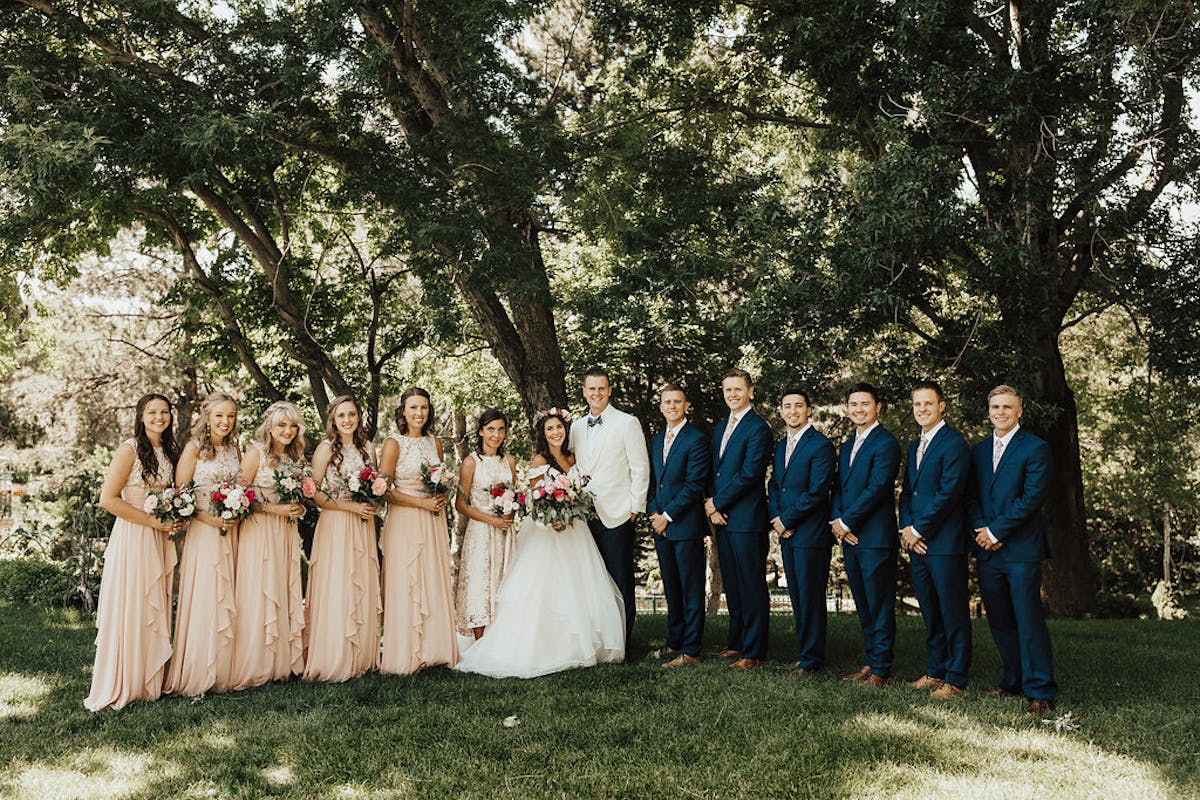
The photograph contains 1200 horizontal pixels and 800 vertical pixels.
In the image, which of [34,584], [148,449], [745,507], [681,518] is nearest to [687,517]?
[681,518]

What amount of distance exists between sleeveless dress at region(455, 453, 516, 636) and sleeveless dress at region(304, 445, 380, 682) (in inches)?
33.0

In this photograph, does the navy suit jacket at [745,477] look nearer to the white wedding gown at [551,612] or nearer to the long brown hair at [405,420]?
the white wedding gown at [551,612]

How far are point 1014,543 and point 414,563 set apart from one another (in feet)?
14.7

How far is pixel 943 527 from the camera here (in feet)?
21.2

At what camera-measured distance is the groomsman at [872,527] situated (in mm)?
6703

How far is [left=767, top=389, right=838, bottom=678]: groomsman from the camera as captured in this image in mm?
7023

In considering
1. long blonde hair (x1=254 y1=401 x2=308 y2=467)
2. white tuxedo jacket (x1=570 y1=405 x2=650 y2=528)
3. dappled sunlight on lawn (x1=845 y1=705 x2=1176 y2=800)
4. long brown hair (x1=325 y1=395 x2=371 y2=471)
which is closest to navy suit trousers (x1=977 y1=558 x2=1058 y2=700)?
dappled sunlight on lawn (x1=845 y1=705 x2=1176 y2=800)

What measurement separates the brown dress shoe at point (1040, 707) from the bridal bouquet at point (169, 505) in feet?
18.9

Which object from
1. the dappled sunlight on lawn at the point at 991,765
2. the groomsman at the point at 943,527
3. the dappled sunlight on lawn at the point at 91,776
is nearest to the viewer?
the dappled sunlight on lawn at the point at 991,765

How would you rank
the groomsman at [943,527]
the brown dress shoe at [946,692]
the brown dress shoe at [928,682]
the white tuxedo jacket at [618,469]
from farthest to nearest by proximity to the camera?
the white tuxedo jacket at [618,469]
the brown dress shoe at [928,682]
the groomsman at [943,527]
the brown dress shoe at [946,692]

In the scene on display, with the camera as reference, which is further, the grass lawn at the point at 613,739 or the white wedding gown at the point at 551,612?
the white wedding gown at the point at 551,612

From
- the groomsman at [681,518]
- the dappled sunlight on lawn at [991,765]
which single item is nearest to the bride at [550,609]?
the groomsman at [681,518]

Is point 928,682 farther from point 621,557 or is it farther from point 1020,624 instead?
point 621,557

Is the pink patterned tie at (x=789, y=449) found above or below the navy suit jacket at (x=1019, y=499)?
above
